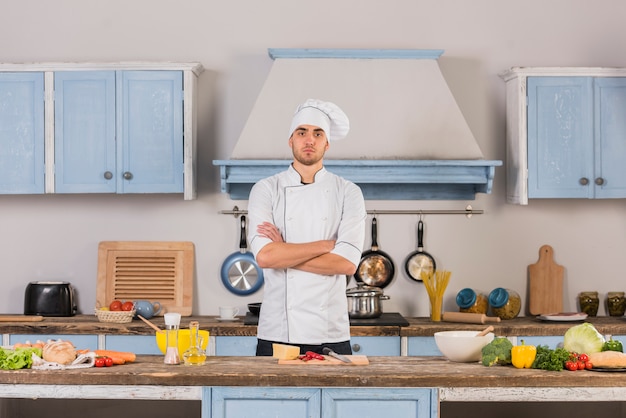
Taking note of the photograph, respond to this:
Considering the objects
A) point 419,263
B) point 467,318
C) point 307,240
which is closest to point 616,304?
point 467,318

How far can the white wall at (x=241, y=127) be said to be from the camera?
235 inches

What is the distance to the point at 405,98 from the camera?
222 inches

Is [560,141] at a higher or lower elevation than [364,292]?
higher

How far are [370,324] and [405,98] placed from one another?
148cm

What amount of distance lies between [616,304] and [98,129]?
3603mm

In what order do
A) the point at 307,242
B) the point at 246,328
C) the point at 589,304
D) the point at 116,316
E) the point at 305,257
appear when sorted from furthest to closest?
1. the point at 589,304
2. the point at 116,316
3. the point at 246,328
4. the point at 307,242
5. the point at 305,257

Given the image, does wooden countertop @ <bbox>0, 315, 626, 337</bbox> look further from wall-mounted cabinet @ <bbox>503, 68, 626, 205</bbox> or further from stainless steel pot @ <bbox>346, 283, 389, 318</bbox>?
wall-mounted cabinet @ <bbox>503, 68, 626, 205</bbox>

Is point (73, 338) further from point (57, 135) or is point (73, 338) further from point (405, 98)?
point (405, 98)

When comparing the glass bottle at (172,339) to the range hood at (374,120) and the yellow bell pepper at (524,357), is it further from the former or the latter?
the range hood at (374,120)

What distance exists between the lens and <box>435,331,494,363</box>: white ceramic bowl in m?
3.50

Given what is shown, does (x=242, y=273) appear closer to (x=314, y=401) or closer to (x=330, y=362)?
(x=330, y=362)

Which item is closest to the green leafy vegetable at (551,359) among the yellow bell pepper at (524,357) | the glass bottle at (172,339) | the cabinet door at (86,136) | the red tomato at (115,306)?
the yellow bell pepper at (524,357)

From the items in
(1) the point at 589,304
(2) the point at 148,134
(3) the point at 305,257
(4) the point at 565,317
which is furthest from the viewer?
(1) the point at 589,304

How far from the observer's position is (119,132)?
5602mm
